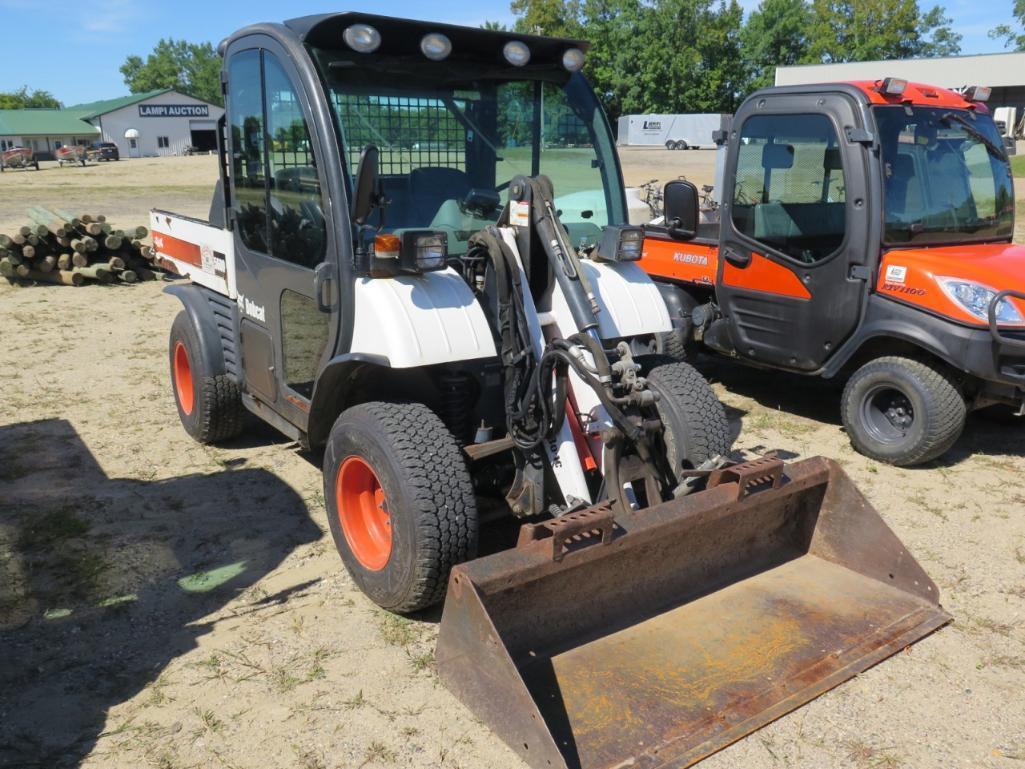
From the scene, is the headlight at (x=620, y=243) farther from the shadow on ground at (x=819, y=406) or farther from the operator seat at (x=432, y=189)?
the shadow on ground at (x=819, y=406)

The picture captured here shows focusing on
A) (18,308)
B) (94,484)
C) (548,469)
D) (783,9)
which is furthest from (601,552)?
(783,9)

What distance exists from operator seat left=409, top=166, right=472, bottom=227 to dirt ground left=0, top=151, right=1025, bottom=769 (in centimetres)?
163

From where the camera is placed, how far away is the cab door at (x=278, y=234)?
12.9ft

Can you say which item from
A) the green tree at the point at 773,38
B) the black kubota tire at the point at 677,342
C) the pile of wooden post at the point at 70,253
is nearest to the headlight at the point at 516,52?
the black kubota tire at the point at 677,342

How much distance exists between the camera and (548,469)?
3639mm

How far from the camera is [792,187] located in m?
5.75

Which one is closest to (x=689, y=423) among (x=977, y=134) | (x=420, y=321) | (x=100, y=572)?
(x=420, y=321)

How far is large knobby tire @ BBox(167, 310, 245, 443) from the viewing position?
17.4 feet

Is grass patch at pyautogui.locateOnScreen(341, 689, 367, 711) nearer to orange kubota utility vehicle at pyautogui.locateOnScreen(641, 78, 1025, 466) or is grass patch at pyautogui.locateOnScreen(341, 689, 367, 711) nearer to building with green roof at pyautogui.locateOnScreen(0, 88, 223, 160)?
orange kubota utility vehicle at pyautogui.locateOnScreen(641, 78, 1025, 466)

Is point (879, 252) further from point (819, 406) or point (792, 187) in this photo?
point (819, 406)

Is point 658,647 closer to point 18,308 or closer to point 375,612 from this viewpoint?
point 375,612

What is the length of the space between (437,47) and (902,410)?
343 cm

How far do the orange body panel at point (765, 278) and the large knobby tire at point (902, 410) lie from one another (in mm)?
645

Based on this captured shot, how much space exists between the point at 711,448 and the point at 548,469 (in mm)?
761
